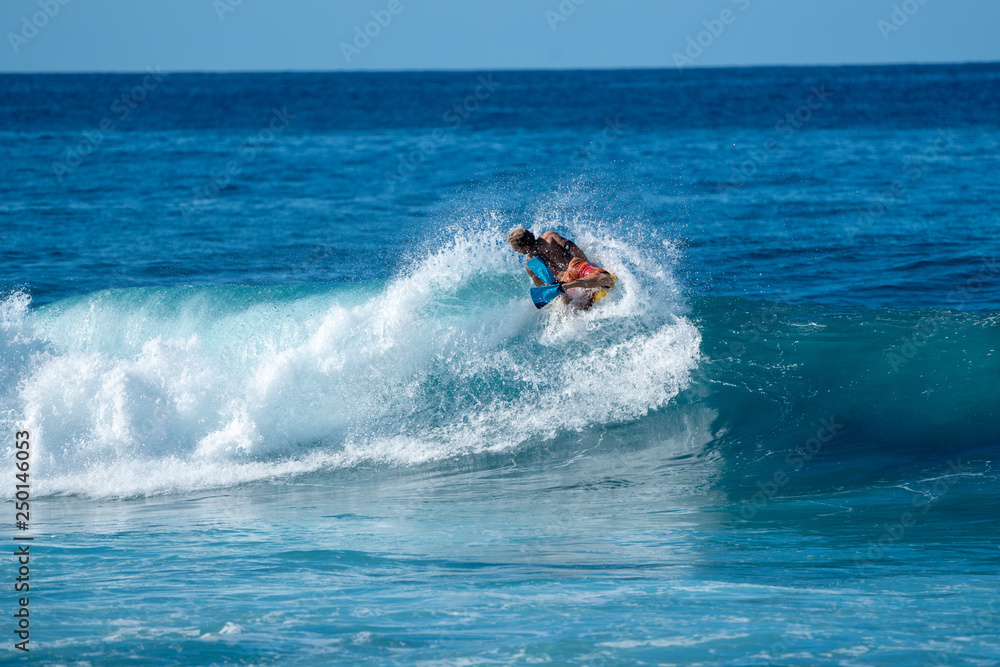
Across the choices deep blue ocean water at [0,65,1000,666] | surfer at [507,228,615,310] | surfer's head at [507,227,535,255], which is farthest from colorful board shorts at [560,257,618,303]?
deep blue ocean water at [0,65,1000,666]

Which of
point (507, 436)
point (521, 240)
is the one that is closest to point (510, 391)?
point (507, 436)

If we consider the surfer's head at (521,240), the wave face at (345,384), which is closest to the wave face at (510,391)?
the wave face at (345,384)

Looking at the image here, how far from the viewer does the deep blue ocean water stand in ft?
16.3

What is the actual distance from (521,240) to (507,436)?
191 cm

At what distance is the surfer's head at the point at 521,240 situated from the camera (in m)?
9.02

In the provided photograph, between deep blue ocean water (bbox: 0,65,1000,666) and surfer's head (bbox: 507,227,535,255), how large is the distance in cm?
124

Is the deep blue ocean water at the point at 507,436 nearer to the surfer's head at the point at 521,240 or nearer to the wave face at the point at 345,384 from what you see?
the wave face at the point at 345,384

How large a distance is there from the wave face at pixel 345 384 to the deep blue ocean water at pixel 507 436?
36 mm

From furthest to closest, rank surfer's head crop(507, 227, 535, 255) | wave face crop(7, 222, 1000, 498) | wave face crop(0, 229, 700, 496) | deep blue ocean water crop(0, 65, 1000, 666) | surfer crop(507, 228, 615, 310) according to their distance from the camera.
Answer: surfer crop(507, 228, 615, 310) → surfer's head crop(507, 227, 535, 255) → wave face crop(0, 229, 700, 496) → wave face crop(7, 222, 1000, 498) → deep blue ocean water crop(0, 65, 1000, 666)

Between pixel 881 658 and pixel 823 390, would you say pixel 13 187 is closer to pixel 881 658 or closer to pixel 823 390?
pixel 823 390

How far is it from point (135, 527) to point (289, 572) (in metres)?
1.95

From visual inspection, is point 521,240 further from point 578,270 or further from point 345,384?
point 345,384

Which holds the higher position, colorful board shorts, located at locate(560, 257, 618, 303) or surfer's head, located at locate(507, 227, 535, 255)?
surfer's head, located at locate(507, 227, 535, 255)

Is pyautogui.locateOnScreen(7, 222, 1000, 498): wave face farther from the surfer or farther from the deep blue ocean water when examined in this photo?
the surfer
